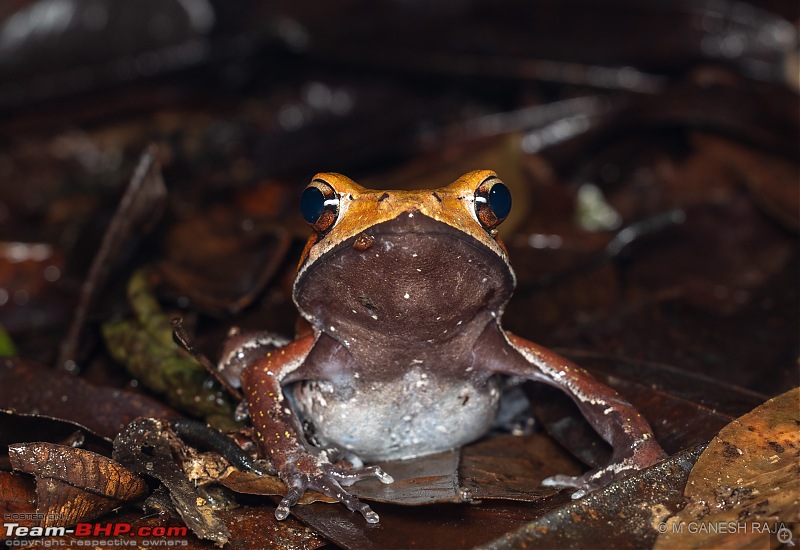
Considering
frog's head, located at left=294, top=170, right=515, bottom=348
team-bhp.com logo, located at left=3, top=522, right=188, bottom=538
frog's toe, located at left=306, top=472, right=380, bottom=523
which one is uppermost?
frog's head, located at left=294, top=170, right=515, bottom=348

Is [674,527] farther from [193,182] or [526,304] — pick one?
[193,182]

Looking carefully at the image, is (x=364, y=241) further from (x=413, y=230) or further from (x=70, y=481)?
(x=70, y=481)

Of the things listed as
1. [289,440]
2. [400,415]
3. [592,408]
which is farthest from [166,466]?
[592,408]

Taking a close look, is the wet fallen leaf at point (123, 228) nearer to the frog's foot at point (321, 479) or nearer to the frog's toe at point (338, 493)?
the frog's foot at point (321, 479)

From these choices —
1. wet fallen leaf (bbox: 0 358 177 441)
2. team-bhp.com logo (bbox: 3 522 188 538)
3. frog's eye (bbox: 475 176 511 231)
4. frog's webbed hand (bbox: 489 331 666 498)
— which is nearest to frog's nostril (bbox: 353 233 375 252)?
frog's eye (bbox: 475 176 511 231)

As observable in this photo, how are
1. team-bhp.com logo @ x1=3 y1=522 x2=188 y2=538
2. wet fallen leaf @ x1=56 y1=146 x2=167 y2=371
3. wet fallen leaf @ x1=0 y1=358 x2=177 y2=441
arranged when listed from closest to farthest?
team-bhp.com logo @ x1=3 y1=522 x2=188 y2=538 → wet fallen leaf @ x1=0 y1=358 x2=177 y2=441 → wet fallen leaf @ x1=56 y1=146 x2=167 y2=371

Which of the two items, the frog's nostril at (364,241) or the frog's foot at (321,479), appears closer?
the frog's nostril at (364,241)

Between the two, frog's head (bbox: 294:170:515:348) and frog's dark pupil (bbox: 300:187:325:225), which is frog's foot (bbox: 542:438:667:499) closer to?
frog's head (bbox: 294:170:515:348)

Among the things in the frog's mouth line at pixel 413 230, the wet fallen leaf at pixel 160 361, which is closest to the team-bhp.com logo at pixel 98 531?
the wet fallen leaf at pixel 160 361
